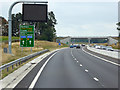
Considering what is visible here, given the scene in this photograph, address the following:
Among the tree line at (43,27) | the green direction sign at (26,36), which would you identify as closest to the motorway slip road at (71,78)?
the green direction sign at (26,36)

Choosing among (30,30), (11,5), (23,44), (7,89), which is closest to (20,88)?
(7,89)

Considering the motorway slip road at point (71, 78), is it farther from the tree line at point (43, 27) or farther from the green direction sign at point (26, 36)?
the tree line at point (43, 27)

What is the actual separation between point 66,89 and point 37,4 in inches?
634

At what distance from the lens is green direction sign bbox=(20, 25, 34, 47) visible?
29672 mm

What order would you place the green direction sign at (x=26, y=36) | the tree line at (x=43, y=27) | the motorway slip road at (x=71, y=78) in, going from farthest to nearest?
the tree line at (x=43, y=27) → the green direction sign at (x=26, y=36) → the motorway slip road at (x=71, y=78)

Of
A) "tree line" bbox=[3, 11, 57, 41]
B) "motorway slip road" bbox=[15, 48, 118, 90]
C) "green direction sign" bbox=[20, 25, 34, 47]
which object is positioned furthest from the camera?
"tree line" bbox=[3, 11, 57, 41]

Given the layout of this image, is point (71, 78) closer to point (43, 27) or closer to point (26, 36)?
point (26, 36)

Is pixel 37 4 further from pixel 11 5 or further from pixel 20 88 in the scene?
pixel 20 88

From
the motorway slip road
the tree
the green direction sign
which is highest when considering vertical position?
the tree

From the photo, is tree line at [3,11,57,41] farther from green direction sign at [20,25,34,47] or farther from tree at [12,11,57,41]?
green direction sign at [20,25,34,47]

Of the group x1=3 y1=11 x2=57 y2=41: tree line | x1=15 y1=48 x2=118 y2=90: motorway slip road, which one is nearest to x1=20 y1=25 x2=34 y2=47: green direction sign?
x1=15 y1=48 x2=118 y2=90: motorway slip road

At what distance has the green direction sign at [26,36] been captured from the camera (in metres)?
29.7

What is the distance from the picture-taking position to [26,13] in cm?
2400

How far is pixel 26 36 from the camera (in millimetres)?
30922
